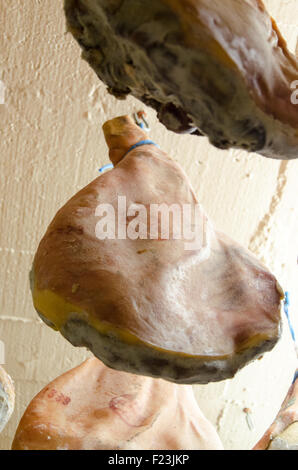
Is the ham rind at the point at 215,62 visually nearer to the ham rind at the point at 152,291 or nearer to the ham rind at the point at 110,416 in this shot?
the ham rind at the point at 152,291

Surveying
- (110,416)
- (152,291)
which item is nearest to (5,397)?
(110,416)

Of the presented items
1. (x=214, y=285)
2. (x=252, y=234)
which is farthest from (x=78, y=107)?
(x=214, y=285)

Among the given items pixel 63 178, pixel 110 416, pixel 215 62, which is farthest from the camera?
pixel 63 178

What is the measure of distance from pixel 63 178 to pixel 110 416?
53 centimetres

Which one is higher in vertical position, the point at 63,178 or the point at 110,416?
the point at 63,178

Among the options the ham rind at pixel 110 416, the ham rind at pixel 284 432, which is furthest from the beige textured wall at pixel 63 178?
the ham rind at pixel 284 432

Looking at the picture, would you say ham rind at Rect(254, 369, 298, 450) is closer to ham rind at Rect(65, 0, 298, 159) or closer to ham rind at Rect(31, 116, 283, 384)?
ham rind at Rect(31, 116, 283, 384)

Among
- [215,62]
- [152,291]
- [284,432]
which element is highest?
[215,62]

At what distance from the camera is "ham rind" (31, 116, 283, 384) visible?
1.17ft

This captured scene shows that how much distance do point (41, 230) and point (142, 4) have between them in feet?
2.53

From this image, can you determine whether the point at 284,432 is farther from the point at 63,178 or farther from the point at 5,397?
the point at 63,178

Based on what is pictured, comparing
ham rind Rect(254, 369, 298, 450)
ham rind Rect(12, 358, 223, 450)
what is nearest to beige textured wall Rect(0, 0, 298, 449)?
ham rind Rect(12, 358, 223, 450)

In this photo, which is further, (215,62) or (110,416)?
(110,416)

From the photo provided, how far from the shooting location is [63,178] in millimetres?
980
